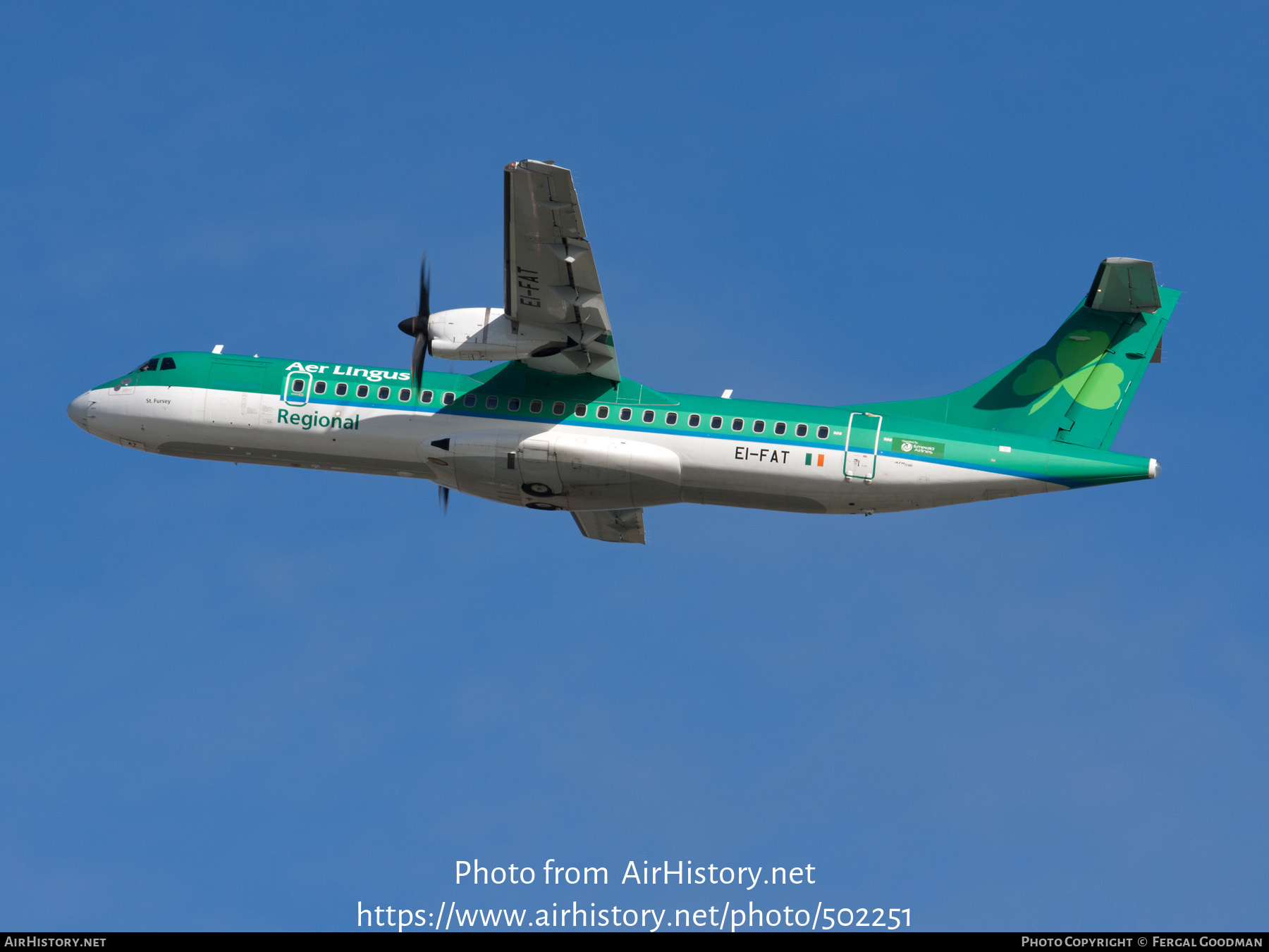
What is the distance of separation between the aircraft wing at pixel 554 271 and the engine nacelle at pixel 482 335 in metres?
0.22

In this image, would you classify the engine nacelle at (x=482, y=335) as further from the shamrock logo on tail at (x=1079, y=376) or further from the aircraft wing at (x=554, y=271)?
the shamrock logo on tail at (x=1079, y=376)

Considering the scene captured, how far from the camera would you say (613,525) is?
34781 millimetres

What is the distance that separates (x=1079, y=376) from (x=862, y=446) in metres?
5.08

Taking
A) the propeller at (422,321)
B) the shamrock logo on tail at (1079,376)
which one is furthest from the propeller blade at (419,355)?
the shamrock logo on tail at (1079,376)

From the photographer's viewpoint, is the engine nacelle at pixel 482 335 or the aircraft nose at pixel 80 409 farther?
the aircraft nose at pixel 80 409

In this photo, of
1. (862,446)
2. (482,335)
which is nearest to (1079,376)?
(862,446)

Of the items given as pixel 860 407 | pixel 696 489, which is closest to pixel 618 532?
pixel 696 489

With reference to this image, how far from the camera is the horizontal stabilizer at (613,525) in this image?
3441 centimetres

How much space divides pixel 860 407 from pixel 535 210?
8078 millimetres

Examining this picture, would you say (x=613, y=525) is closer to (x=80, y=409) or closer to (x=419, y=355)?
(x=419, y=355)

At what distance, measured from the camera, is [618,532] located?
35000 millimetres

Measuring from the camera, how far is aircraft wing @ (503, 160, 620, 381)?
26.8 metres

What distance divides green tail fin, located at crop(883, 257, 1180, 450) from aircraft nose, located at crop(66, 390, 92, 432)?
17735mm

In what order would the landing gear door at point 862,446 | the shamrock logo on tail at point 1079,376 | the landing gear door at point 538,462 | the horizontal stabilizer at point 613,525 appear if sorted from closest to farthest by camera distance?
the landing gear door at point 862,446 < the landing gear door at point 538,462 < the shamrock logo on tail at point 1079,376 < the horizontal stabilizer at point 613,525
